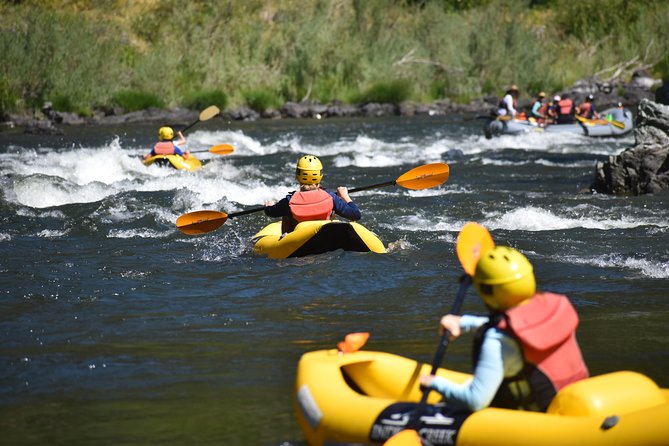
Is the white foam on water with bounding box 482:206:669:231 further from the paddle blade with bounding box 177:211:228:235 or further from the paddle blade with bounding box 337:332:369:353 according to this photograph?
the paddle blade with bounding box 337:332:369:353

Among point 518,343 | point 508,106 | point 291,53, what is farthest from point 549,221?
point 291,53

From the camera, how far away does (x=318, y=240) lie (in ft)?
27.9

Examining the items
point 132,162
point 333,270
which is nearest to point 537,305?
point 333,270

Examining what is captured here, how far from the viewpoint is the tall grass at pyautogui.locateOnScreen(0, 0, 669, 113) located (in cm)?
2677

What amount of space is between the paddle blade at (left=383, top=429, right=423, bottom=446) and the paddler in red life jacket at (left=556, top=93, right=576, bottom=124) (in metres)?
18.4

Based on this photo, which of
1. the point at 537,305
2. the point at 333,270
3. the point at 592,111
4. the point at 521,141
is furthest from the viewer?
the point at 592,111

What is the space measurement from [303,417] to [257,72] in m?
25.9

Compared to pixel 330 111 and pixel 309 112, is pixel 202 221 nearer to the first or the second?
pixel 309 112

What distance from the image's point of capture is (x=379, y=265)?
337 inches

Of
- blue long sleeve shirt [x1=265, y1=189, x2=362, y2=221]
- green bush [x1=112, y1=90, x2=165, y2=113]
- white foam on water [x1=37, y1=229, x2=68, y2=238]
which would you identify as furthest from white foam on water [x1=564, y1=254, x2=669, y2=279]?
green bush [x1=112, y1=90, x2=165, y2=113]

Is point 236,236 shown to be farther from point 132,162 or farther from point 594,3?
point 594,3

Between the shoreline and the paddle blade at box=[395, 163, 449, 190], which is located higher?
the paddle blade at box=[395, 163, 449, 190]

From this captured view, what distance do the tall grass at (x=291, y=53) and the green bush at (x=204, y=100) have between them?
0.17 feet

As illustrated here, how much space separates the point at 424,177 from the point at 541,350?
5409 mm
